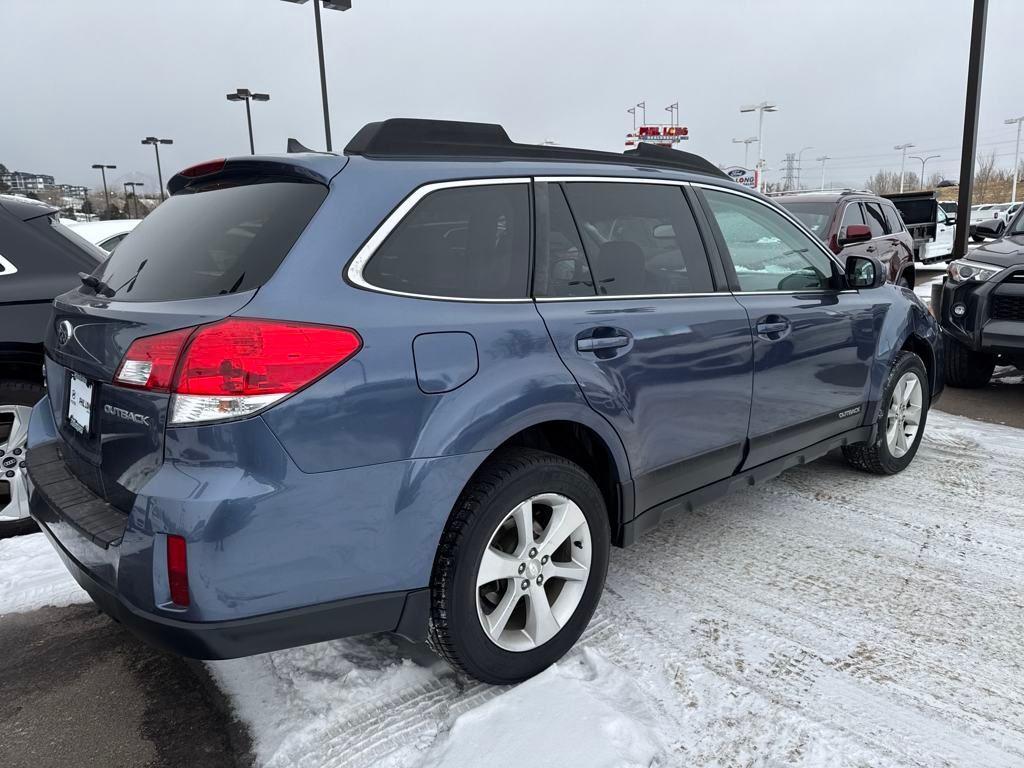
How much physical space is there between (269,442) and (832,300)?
297cm

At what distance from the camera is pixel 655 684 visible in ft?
8.36

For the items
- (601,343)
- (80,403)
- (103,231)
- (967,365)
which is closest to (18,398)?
(80,403)

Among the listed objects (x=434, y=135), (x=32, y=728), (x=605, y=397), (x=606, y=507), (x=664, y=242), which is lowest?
(x=32, y=728)

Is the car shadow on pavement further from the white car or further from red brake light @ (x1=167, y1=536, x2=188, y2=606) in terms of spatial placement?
the white car

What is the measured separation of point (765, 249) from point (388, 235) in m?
2.13

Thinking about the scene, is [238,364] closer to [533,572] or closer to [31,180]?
[533,572]

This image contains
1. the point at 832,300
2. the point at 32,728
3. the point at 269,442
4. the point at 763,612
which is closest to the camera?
the point at 269,442

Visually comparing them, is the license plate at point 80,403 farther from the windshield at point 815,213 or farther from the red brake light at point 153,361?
the windshield at point 815,213

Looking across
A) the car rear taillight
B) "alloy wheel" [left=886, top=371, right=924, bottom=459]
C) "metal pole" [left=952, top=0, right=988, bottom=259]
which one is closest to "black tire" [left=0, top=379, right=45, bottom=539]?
the car rear taillight

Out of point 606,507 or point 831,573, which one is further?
point 831,573

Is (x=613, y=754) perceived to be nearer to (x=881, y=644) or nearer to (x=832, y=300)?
(x=881, y=644)

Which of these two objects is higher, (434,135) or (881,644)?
(434,135)

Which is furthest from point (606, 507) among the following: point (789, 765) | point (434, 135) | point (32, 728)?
point (32, 728)

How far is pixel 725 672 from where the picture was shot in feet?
8.61
